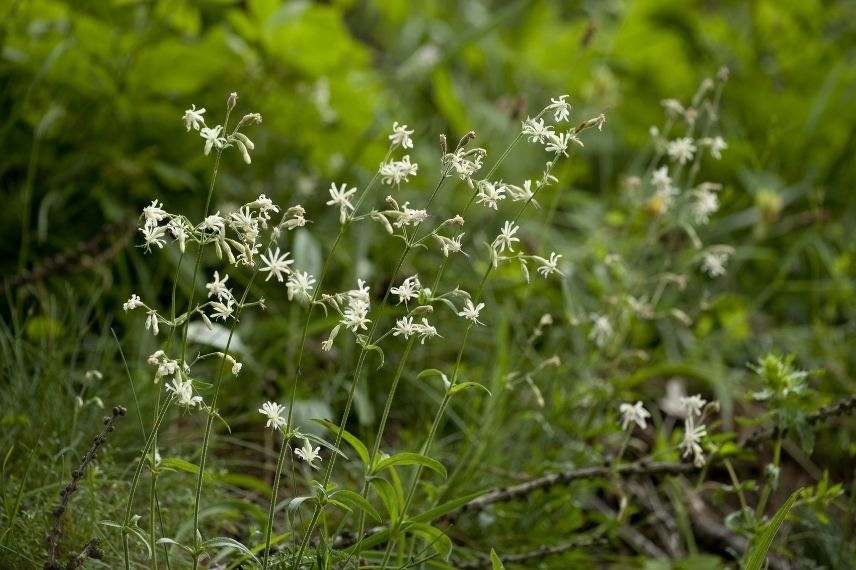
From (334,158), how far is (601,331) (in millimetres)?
1289

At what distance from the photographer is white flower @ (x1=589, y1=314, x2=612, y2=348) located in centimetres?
203

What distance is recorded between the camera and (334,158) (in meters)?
3.08

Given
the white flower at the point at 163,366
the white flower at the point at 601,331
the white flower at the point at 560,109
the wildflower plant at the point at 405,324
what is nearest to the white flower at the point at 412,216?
the wildflower plant at the point at 405,324

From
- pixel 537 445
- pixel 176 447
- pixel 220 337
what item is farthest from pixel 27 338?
pixel 537 445

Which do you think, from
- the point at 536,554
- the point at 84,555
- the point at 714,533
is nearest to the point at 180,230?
the point at 84,555

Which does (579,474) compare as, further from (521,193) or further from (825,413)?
(521,193)

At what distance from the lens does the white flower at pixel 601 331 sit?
6.66 feet

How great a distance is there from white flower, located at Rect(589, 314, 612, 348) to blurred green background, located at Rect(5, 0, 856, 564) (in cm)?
11

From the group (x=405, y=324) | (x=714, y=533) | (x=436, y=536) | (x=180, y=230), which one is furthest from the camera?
(x=714, y=533)

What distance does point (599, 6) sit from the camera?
4539 millimetres

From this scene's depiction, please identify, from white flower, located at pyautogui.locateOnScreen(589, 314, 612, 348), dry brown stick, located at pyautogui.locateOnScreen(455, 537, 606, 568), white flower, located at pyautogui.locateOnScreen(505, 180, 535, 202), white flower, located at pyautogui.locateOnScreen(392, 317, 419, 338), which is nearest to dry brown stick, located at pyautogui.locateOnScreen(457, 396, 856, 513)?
dry brown stick, located at pyautogui.locateOnScreen(455, 537, 606, 568)

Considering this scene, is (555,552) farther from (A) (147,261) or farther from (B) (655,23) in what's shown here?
(B) (655,23)

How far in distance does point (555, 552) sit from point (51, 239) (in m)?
1.67

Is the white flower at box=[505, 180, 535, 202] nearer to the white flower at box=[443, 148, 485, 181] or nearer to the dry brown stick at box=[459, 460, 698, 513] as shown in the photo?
the white flower at box=[443, 148, 485, 181]
